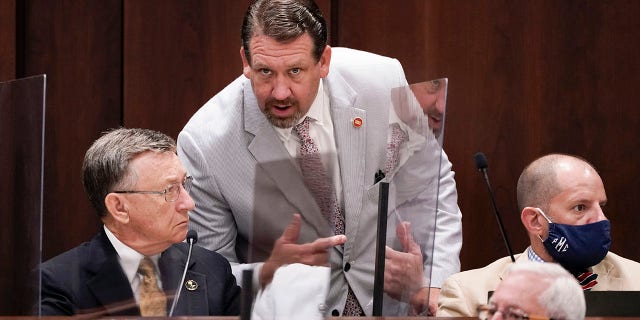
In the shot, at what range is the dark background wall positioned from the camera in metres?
3.36

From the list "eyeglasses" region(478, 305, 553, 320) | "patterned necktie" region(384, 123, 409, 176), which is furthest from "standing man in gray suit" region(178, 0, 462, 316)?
"eyeglasses" region(478, 305, 553, 320)

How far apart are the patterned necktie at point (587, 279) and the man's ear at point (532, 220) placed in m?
0.15

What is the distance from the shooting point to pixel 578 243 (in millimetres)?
2658

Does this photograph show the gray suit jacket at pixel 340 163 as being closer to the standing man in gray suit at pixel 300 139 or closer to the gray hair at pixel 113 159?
the standing man in gray suit at pixel 300 139

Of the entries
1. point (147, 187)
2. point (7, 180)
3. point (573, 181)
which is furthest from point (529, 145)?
point (7, 180)

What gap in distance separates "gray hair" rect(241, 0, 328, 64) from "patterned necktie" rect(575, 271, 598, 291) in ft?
2.72

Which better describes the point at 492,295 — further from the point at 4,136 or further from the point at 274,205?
the point at 4,136

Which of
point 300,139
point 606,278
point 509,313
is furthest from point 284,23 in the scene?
point 509,313

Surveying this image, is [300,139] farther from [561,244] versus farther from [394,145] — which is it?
[561,244]

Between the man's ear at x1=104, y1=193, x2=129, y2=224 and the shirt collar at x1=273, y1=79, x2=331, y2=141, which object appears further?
the shirt collar at x1=273, y1=79, x2=331, y2=141

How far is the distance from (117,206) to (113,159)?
4.0 inches

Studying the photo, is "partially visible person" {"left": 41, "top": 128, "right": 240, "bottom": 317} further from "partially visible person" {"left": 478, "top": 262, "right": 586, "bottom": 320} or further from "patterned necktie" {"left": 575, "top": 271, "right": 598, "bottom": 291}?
"patterned necktie" {"left": 575, "top": 271, "right": 598, "bottom": 291}

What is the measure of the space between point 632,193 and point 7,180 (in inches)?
86.4

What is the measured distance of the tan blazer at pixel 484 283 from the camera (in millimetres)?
2609
